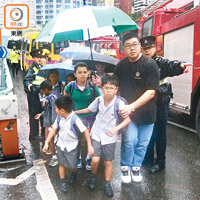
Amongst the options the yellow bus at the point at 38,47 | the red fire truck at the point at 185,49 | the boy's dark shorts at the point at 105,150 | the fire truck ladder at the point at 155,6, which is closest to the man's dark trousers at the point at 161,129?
the boy's dark shorts at the point at 105,150

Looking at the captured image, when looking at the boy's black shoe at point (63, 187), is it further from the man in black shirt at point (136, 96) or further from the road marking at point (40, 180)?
the man in black shirt at point (136, 96)

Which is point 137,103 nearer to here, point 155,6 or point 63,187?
point 63,187

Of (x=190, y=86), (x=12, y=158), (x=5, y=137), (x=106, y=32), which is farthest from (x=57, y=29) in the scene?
(x=190, y=86)

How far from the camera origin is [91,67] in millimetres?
5004

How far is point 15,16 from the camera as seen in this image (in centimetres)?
844

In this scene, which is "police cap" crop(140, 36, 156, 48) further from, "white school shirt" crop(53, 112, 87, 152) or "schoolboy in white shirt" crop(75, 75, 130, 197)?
"white school shirt" crop(53, 112, 87, 152)

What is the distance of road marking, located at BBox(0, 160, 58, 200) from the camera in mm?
3557

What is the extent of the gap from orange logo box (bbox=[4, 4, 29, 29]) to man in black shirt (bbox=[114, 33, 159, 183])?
547 centimetres

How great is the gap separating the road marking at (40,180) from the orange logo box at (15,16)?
16.9 feet

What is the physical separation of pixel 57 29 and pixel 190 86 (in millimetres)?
3360

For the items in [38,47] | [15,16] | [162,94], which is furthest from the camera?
[38,47]

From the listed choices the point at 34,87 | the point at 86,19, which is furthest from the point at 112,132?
the point at 34,87

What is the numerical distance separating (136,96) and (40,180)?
5.44 feet

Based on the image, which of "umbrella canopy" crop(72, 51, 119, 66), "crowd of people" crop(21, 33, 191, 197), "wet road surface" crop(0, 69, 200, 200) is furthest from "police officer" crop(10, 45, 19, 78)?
"crowd of people" crop(21, 33, 191, 197)
